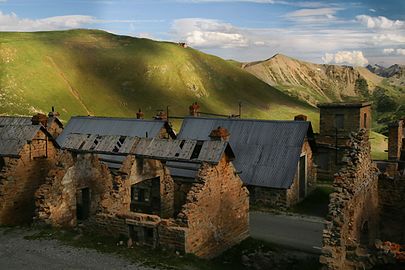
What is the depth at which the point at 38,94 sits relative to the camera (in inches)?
2972

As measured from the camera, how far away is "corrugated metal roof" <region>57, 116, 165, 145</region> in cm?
2883

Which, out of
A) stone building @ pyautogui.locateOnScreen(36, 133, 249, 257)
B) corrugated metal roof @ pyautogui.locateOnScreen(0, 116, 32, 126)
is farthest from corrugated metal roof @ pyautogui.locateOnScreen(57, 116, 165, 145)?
stone building @ pyautogui.locateOnScreen(36, 133, 249, 257)

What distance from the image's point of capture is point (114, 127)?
3048 centimetres

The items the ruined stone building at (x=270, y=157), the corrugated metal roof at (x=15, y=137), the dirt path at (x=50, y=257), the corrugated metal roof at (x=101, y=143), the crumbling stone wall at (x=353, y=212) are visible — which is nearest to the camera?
the crumbling stone wall at (x=353, y=212)

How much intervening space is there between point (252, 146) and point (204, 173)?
1129cm

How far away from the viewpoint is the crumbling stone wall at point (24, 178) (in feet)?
63.4

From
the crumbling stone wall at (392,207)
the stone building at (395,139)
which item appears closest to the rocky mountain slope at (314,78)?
the stone building at (395,139)

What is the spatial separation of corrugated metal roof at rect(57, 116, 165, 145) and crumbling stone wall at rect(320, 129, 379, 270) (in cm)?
1454

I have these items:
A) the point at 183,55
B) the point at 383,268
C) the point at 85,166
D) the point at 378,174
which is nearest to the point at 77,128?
the point at 85,166

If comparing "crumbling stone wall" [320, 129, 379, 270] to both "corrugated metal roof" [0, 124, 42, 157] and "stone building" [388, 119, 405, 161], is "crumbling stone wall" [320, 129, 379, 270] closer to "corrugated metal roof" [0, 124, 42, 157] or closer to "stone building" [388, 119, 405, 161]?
"corrugated metal roof" [0, 124, 42, 157]

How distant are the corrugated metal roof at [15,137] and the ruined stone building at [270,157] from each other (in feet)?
24.1

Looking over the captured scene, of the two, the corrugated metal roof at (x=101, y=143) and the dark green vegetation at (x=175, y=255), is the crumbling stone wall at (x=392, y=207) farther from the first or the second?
the corrugated metal roof at (x=101, y=143)

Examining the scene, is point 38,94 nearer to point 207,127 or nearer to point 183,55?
point 183,55

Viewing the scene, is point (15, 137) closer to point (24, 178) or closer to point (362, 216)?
point (24, 178)
